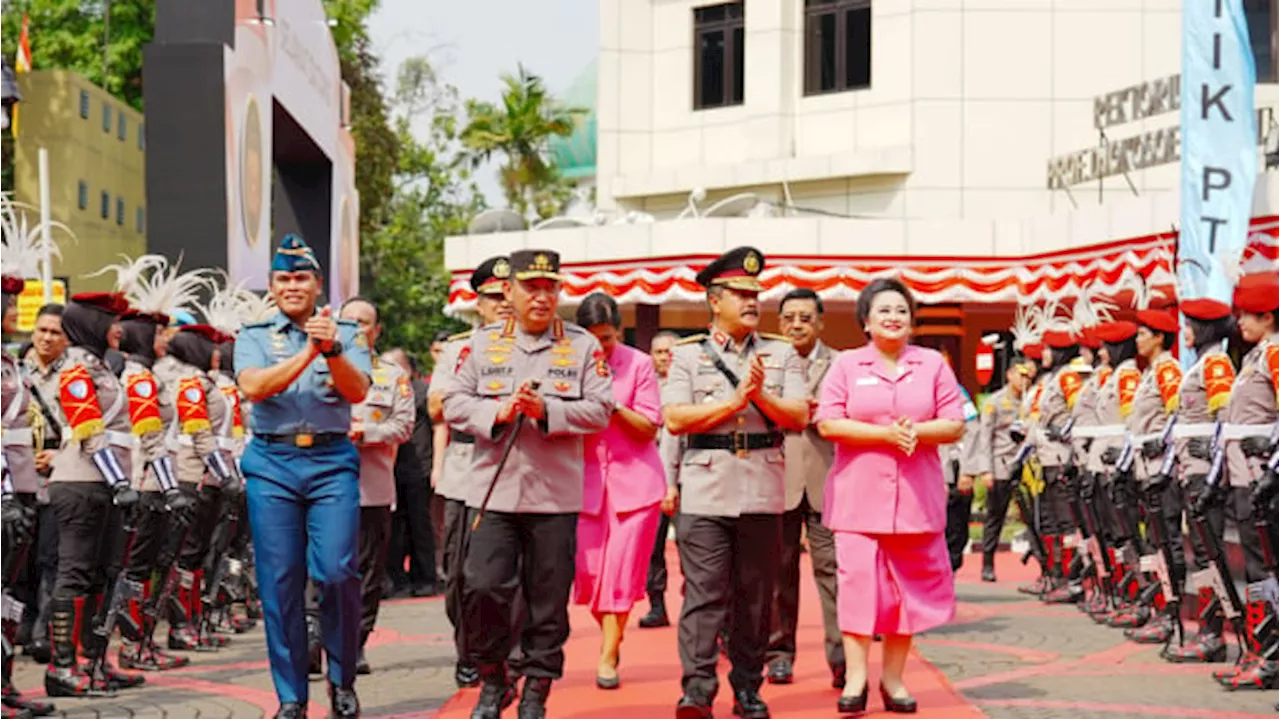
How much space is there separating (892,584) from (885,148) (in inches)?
892

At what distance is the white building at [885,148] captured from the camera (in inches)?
1142

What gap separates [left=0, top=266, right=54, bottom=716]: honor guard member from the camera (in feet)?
30.7

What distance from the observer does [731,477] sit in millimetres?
9617

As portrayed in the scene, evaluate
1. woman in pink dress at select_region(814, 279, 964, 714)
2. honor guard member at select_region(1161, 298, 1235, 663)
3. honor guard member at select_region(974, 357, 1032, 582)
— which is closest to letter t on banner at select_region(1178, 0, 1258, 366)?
honor guard member at select_region(974, 357, 1032, 582)

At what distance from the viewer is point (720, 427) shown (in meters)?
9.73

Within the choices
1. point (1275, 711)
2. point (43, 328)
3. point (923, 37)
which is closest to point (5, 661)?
point (43, 328)

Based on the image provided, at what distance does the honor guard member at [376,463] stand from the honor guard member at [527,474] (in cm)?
230

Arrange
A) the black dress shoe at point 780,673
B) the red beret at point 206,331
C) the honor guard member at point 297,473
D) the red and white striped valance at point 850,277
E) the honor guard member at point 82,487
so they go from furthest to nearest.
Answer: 1. the red and white striped valance at point 850,277
2. the red beret at point 206,331
3. the black dress shoe at point 780,673
4. the honor guard member at point 82,487
5. the honor guard member at point 297,473

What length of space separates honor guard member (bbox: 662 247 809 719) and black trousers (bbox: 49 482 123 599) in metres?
3.09

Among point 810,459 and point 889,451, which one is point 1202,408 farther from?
point 889,451

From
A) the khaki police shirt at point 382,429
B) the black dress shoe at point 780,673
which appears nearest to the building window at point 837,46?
the khaki police shirt at point 382,429

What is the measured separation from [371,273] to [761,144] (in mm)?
22987

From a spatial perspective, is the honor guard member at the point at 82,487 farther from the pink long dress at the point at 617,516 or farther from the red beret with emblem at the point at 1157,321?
the red beret with emblem at the point at 1157,321

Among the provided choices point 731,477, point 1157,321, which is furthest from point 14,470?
point 1157,321
